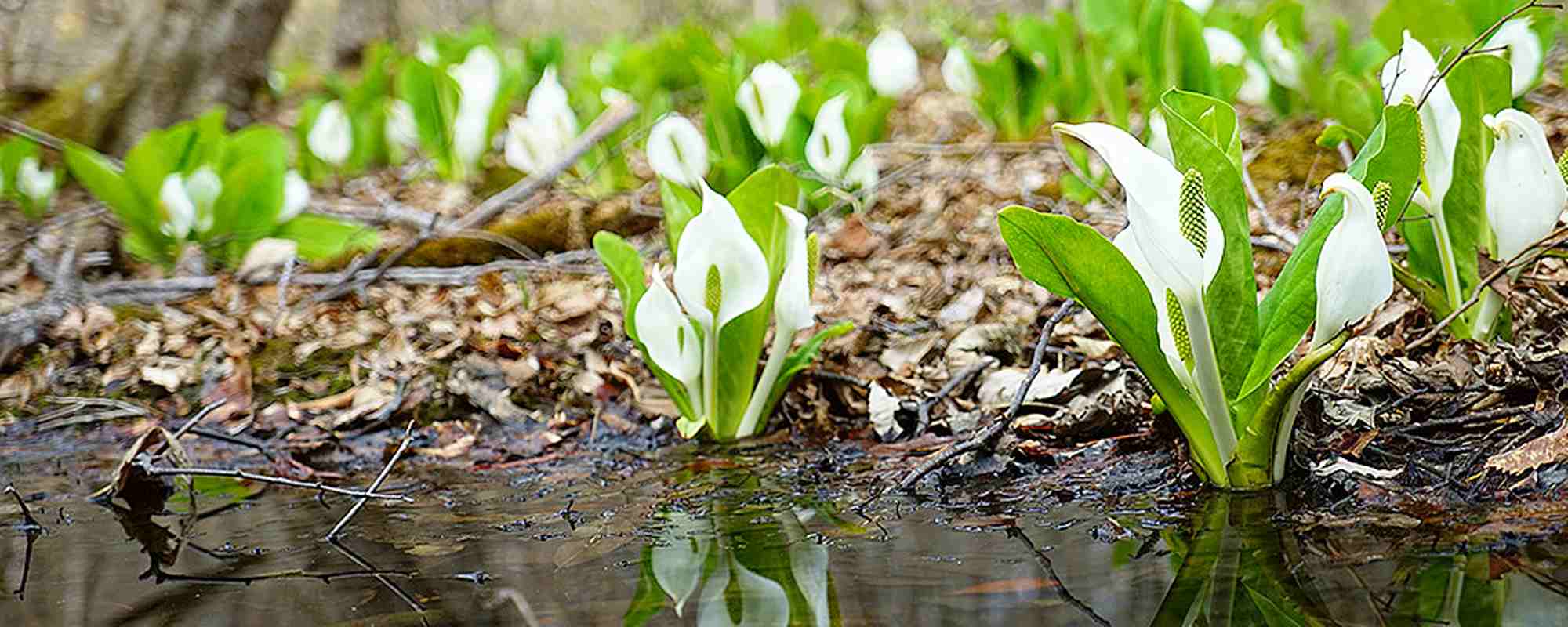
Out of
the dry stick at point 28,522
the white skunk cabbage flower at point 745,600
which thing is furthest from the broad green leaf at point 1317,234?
the dry stick at point 28,522

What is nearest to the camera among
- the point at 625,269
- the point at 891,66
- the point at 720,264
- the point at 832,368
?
the point at 720,264

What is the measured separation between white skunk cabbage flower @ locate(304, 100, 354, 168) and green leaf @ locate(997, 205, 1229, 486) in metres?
3.60

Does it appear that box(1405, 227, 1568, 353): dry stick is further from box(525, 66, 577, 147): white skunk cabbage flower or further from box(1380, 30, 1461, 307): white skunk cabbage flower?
box(525, 66, 577, 147): white skunk cabbage flower

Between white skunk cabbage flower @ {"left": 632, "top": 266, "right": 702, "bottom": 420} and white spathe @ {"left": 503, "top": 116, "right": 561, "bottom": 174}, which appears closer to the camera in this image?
white skunk cabbage flower @ {"left": 632, "top": 266, "right": 702, "bottom": 420}

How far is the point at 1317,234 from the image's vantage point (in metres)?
1.37

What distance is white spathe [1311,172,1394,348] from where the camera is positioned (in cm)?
123

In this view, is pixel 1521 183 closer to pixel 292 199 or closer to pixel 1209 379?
pixel 1209 379

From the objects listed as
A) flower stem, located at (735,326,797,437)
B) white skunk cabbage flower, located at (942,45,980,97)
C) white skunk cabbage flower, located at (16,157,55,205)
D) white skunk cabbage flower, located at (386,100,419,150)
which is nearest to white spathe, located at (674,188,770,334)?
flower stem, located at (735,326,797,437)

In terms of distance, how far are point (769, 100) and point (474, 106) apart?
4.81ft

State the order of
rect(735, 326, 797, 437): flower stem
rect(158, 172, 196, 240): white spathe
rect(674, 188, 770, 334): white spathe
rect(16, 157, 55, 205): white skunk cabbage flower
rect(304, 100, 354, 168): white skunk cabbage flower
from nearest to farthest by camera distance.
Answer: rect(674, 188, 770, 334): white spathe, rect(735, 326, 797, 437): flower stem, rect(158, 172, 196, 240): white spathe, rect(16, 157, 55, 205): white skunk cabbage flower, rect(304, 100, 354, 168): white skunk cabbage flower

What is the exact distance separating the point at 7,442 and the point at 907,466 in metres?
1.85

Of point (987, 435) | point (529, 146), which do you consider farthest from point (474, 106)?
point (987, 435)

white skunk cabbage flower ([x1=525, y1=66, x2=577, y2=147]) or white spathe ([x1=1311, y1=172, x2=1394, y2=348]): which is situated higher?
white skunk cabbage flower ([x1=525, y1=66, x2=577, y2=147])

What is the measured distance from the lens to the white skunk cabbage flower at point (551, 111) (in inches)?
155
